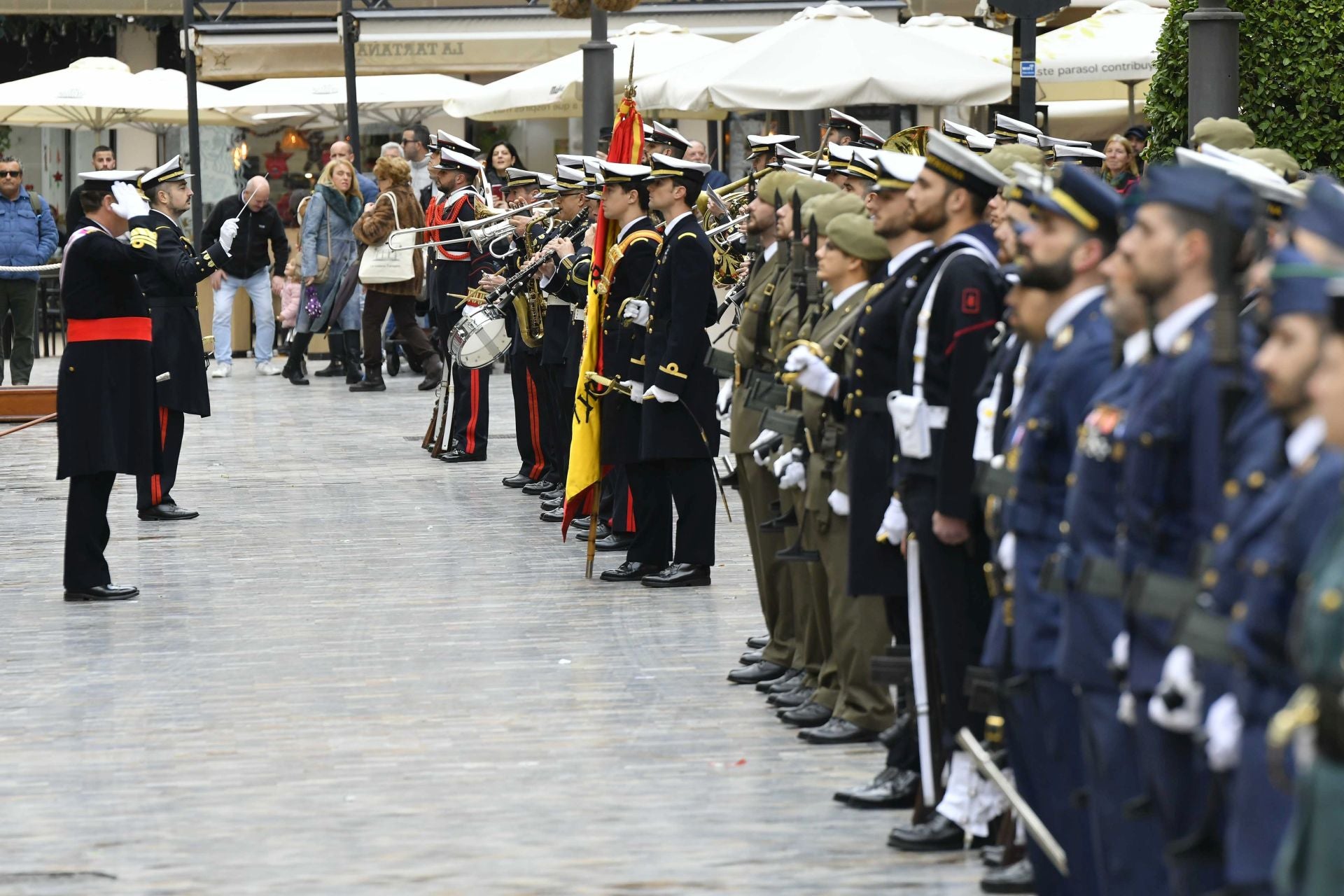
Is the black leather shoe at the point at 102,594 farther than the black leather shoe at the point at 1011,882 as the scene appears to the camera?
Yes

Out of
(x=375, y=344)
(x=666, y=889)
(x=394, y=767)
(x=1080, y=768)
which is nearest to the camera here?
(x=1080, y=768)

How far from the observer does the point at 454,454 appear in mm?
16141

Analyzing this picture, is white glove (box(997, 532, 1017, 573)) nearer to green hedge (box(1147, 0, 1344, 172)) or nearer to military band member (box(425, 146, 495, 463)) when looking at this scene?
green hedge (box(1147, 0, 1344, 172))

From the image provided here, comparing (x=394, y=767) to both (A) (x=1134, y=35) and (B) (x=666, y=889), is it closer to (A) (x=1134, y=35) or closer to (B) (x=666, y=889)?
(B) (x=666, y=889)

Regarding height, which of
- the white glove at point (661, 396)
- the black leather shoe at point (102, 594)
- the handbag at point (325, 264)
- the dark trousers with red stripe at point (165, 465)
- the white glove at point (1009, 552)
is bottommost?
the black leather shoe at point (102, 594)

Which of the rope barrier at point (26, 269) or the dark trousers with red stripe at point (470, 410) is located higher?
the rope barrier at point (26, 269)

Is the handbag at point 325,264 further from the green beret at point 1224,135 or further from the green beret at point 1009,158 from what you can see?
the green beret at point 1009,158

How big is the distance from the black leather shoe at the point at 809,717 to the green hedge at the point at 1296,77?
12.1ft

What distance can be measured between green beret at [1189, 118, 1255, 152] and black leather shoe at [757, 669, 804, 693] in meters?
2.56

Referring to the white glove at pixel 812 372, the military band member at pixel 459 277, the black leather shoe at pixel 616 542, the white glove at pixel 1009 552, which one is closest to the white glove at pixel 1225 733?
→ the white glove at pixel 1009 552

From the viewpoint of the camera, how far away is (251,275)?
22.0 metres

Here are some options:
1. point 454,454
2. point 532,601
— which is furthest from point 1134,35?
point 532,601

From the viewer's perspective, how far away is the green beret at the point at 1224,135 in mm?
8539

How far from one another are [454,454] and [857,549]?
971 cm
